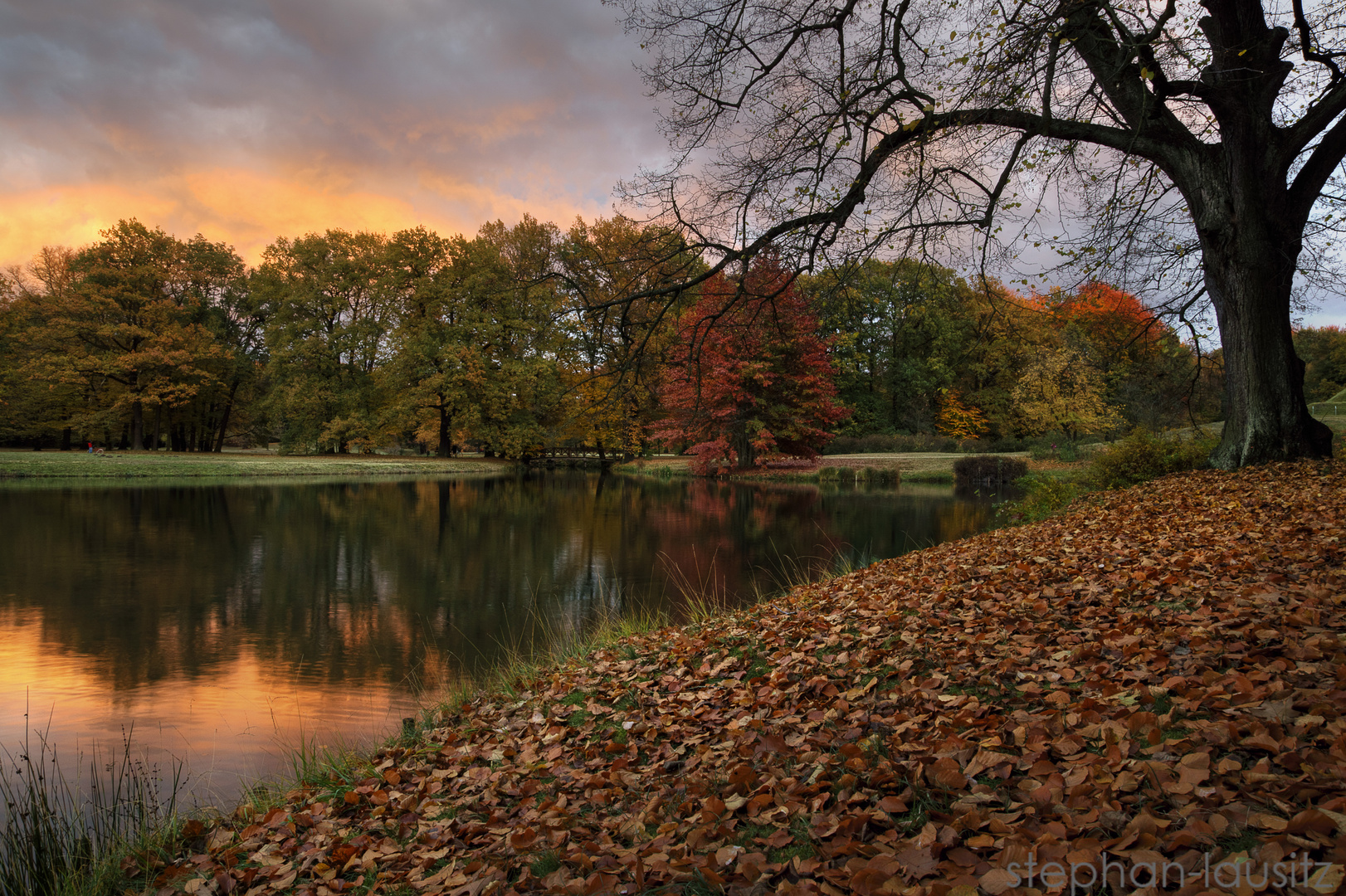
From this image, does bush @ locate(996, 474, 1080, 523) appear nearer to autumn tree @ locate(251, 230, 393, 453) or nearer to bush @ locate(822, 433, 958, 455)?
bush @ locate(822, 433, 958, 455)

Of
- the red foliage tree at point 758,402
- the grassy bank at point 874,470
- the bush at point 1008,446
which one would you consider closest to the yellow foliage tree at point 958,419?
the bush at point 1008,446

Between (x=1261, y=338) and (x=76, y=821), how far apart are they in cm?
1268

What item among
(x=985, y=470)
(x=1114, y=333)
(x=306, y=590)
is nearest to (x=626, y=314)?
(x=306, y=590)

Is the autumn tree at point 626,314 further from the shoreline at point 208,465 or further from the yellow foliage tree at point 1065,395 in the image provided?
the yellow foliage tree at point 1065,395

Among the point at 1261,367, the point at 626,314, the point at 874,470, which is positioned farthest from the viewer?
the point at 874,470

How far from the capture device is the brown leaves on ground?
211cm

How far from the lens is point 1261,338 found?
9016 millimetres

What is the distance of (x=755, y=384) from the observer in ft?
98.8

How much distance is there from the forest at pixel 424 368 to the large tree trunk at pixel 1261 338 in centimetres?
1826

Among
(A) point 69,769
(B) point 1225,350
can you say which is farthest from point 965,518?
(A) point 69,769

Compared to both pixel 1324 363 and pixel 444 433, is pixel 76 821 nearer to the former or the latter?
pixel 444 433

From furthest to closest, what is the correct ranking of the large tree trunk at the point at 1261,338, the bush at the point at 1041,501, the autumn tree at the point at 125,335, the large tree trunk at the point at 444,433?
1. the large tree trunk at the point at 444,433
2. the autumn tree at the point at 125,335
3. the bush at the point at 1041,501
4. the large tree trunk at the point at 1261,338

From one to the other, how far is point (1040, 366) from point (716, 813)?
35.4 meters

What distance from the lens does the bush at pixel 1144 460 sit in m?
11.2
